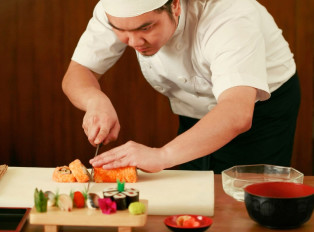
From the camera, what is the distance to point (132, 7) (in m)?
1.83

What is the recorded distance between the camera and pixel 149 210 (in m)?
1.49

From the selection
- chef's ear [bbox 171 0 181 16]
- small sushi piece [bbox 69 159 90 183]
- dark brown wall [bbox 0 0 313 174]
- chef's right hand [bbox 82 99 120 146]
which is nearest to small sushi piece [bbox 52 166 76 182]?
small sushi piece [bbox 69 159 90 183]

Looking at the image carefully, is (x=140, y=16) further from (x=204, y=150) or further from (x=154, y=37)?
(x=204, y=150)

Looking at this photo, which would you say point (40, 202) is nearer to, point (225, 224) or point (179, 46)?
point (225, 224)

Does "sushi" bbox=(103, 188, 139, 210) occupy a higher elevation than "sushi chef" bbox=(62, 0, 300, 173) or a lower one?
lower

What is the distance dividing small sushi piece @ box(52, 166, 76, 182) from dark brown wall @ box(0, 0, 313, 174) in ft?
6.30

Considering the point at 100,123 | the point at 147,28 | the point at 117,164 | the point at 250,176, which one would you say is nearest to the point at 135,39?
the point at 147,28

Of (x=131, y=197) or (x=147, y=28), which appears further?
(x=147, y=28)

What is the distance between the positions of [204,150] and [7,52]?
87.2 inches

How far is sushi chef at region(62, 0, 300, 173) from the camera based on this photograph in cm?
176

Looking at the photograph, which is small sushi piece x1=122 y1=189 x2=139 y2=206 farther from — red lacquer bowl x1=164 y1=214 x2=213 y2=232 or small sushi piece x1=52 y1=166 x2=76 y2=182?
small sushi piece x1=52 y1=166 x2=76 y2=182

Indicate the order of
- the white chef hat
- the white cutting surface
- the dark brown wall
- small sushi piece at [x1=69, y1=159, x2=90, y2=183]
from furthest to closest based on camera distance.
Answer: the dark brown wall
the white chef hat
small sushi piece at [x1=69, y1=159, x2=90, y2=183]
the white cutting surface

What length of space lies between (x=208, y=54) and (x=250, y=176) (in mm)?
496

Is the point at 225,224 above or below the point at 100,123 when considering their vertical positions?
below
